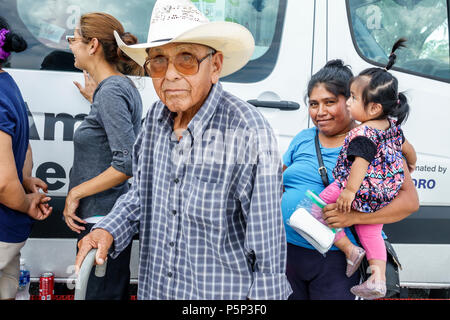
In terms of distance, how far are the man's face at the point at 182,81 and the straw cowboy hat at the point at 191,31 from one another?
3 centimetres

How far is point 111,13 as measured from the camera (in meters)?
2.41

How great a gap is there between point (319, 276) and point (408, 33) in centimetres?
168

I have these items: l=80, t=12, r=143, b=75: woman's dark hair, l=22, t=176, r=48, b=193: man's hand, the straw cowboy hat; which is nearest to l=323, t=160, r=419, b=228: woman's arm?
the straw cowboy hat

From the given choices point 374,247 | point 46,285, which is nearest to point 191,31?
point 374,247

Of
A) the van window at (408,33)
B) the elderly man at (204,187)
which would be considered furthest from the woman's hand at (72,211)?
the van window at (408,33)

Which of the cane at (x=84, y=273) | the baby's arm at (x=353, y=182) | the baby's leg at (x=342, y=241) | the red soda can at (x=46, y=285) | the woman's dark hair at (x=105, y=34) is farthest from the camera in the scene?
the red soda can at (x=46, y=285)

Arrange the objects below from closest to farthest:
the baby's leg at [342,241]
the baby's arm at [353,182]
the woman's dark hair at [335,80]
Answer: the baby's arm at [353,182] < the baby's leg at [342,241] < the woman's dark hair at [335,80]

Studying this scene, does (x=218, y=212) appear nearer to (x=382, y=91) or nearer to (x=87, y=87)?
(x=382, y=91)

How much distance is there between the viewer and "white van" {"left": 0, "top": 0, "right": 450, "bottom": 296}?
2326mm

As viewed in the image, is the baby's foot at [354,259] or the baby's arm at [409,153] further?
the baby's arm at [409,153]

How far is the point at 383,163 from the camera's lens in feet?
5.56

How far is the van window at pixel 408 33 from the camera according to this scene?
8.28 feet

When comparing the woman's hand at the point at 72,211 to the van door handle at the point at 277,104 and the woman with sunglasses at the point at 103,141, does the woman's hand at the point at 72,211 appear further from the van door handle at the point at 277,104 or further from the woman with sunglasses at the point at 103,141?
the van door handle at the point at 277,104
